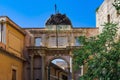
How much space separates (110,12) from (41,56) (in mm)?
8950

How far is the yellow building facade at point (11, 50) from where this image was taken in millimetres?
32938

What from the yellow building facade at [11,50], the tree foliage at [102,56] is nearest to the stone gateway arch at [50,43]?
the yellow building facade at [11,50]

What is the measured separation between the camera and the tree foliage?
26125 mm

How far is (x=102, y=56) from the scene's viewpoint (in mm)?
26781

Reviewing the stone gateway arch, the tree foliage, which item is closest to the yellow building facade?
the stone gateway arch

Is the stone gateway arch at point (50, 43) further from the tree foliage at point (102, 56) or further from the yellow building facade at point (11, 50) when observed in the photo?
the tree foliage at point (102, 56)

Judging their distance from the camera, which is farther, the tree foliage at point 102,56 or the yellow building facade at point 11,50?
→ the yellow building facade at point 11,50

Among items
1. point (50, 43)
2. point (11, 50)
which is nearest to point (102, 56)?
point (11, 50)

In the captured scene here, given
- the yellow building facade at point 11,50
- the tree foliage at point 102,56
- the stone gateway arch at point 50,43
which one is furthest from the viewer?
the stone gateway arch at point 50,43

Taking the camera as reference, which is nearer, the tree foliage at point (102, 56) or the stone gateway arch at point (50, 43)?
the tree foliage at point (102, 56)

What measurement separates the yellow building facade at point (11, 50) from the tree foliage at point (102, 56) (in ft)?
24.7

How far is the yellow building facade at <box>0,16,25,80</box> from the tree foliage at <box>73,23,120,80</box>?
24.7 feet

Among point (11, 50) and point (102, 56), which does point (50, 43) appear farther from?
point (102, 56)

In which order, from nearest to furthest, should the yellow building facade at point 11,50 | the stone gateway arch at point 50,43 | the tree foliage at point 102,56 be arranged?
the tree foliage at point 102,56
the yellow building facade at point 11,50
the stone gateway arch at point 50,43
